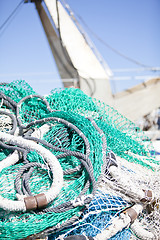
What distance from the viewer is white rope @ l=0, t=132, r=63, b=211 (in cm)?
95

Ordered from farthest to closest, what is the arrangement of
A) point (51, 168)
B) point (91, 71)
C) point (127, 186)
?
point (91, 71) → point (127, 186) → point (51, 168)

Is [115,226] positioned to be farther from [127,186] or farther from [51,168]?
[51,168]

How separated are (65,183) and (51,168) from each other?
0.44 feet

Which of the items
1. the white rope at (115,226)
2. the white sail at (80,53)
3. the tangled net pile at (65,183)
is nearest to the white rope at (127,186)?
the tangled net pile at (65,183)

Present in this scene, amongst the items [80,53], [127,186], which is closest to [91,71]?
[80,53]

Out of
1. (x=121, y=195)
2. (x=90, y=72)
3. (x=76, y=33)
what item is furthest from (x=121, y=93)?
(x=121, y=195)

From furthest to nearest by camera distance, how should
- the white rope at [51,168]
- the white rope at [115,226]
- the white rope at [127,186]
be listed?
the white rope at [127,186] < the white rope at [115,226] < the white rope at [51,168]

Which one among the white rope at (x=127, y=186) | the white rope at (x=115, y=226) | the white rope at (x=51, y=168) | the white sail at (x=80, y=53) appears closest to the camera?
the white rope at (x=51, y=168)

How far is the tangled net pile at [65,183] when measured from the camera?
1.00 m

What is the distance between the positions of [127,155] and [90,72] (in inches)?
226

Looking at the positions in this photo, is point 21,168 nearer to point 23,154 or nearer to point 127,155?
Answer: point 23,154

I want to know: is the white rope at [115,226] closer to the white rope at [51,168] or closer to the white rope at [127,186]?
the white rope at [127,186]

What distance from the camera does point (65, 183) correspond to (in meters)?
1.17

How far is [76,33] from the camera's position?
760cm
